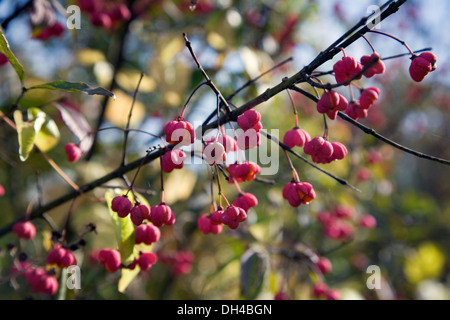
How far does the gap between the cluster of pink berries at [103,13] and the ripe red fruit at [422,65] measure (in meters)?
1.81

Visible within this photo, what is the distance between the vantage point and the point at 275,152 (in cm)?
245

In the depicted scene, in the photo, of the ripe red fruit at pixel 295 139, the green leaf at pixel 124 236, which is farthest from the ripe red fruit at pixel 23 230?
the ripe red fruit at pixel 295 139

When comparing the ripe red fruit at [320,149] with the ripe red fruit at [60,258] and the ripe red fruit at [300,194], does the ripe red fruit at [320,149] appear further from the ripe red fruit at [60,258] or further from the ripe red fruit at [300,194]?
the ripe red fruit at [60,258]

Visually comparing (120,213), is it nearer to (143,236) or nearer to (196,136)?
(143,236)

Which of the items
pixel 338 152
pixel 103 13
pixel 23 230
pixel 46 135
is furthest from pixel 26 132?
pixel 103 13

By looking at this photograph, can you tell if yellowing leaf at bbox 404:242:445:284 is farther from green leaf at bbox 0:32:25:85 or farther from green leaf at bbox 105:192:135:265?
green leaf at bbox 0:32:25:85

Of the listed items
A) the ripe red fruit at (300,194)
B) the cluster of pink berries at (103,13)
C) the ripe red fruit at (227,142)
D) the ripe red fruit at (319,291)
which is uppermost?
Result: the cluster of pink berries at (103,13)

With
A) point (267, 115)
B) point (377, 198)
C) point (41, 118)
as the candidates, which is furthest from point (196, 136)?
point (377, 198)

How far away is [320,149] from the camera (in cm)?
108

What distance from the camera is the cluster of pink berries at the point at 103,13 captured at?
7.40 ft

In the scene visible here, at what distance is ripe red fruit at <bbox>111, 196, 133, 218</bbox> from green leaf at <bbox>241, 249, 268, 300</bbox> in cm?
69

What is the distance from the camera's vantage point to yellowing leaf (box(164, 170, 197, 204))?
7.10 feet

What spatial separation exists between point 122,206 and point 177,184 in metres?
1.12

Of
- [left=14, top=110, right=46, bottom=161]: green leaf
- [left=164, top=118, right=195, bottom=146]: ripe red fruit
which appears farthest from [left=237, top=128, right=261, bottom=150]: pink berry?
[left=14, top=110, right=46, bottom=161]: green leaf
